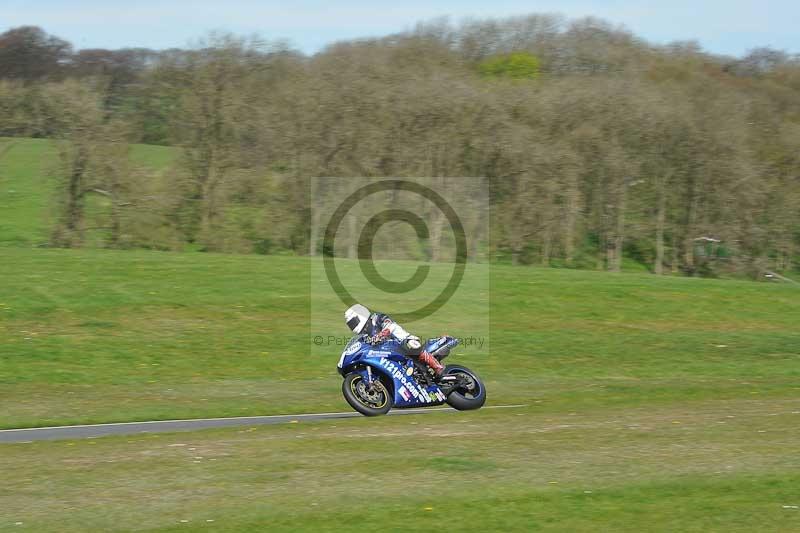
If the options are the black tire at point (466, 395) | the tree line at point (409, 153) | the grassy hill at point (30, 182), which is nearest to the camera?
the black tire at point (466, 395)

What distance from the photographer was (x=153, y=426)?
56.0 feet

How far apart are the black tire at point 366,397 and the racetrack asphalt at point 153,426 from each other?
0.53 m

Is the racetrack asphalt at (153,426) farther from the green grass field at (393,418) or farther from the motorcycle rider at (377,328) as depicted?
the motorcycle rider at (377,328)

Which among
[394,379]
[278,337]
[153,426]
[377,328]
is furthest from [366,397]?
[278,337]

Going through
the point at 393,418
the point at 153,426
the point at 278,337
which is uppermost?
the point at 278,337

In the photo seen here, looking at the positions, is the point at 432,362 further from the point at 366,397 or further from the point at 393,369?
the point at 366,397

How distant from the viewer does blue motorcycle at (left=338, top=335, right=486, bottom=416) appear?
17.3 meters

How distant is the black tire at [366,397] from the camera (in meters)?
17.4

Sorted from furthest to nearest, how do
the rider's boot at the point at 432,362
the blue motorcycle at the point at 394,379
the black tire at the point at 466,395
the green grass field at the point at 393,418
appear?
the black tire at the point at 466,395, the rider's boot at the point at 432,362, the blue motorcycle at the point at 394,379, the green grass field at the point at 393,418

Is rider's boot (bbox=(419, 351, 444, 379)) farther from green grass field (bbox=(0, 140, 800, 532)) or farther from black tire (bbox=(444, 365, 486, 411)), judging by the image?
green grass field (bbox=(0, 140, 800, 532))

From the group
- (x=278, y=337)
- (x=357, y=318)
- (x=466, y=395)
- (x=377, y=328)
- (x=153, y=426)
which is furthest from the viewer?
(x=278, y=337)

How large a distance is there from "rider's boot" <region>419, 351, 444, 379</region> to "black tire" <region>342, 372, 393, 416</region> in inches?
34.0

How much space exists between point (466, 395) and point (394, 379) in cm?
151

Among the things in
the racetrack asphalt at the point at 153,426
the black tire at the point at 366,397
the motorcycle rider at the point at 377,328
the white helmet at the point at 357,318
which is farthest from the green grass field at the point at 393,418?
the white helmet at the point at 357,318
